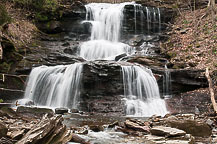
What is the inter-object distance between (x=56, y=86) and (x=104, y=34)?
10.5m

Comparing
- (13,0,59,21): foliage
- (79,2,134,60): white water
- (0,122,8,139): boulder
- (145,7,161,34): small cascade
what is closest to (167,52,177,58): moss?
(79,2,134,60): white water

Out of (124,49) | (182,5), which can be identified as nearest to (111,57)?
(124,49)

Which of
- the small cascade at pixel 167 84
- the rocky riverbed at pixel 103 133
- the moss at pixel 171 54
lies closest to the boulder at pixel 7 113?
the rocky riverbed at pixel 103 133

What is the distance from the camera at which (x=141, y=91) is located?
12.7m

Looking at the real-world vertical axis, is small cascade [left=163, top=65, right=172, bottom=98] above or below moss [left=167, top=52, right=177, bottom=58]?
below

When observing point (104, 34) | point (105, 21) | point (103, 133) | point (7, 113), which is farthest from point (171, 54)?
point (7, 113)

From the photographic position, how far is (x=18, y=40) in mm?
15992

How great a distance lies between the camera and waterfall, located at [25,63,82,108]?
12.5 meters

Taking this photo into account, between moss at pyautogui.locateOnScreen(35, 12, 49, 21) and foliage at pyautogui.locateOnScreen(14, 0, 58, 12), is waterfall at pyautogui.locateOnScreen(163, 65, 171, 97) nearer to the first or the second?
foliage at pyautogui.locateOnScreen(14, 0, 58, 12)

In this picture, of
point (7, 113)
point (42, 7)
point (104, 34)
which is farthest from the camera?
point (104, 34)

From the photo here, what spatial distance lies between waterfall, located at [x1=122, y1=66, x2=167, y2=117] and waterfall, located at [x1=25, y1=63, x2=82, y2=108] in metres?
2.87

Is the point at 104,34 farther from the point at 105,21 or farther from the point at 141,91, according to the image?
the point at 141,91

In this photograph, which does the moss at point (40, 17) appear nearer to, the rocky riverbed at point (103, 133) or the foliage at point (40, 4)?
the foliage at point (40, 4)

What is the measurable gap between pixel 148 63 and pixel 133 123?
865 cm
